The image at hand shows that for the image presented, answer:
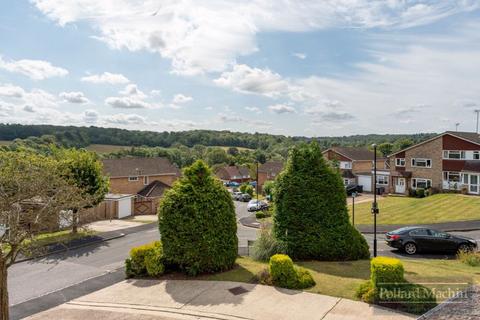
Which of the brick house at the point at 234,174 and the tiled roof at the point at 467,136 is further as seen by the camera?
the brick house at the point at 234,174

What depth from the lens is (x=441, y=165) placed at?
4075 centimetres

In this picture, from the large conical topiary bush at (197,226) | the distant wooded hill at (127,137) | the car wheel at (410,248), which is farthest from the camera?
the distant wooded hill at (127,137)

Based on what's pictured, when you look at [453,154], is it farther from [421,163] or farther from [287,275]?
[287,275]

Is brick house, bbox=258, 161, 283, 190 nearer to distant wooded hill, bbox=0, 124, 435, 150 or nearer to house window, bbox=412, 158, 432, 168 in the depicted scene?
distant wooded hill, bbox=0, 124, 435, 150

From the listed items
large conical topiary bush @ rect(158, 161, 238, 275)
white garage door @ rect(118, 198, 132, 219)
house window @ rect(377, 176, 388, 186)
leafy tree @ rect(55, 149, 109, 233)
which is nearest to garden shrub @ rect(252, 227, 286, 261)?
large conical topiary bush @ rect(158, 161, 238, 275)

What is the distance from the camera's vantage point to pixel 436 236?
18703 millimetres

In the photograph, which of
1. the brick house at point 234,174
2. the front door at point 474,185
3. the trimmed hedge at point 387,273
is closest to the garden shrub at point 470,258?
the trimmed hedge at point 387,273

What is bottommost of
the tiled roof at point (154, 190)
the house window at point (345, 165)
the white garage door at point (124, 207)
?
the white garage door at point (124, 207)

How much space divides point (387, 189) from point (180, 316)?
4148 cm

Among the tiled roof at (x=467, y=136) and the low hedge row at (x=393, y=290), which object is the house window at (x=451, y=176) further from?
the low hedge row at (x=393, y=290)

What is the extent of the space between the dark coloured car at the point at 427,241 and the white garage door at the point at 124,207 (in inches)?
1041

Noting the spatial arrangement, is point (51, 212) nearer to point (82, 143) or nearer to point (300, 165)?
point (300, 165)

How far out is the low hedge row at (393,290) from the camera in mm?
9891

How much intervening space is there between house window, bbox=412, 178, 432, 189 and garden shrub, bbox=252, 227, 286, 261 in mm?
32881
